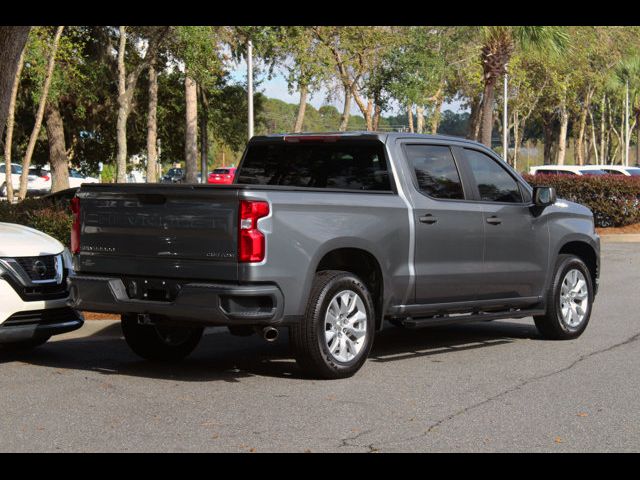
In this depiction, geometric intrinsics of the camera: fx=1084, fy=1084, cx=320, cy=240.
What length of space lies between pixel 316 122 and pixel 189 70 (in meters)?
105

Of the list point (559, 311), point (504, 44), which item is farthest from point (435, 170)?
point (504, 44)

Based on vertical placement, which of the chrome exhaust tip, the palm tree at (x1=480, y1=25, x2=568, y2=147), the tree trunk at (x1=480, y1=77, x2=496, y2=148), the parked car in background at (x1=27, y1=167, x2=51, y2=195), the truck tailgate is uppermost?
the palm tree at (x1=480, y1=25, x2=568, y2=147)

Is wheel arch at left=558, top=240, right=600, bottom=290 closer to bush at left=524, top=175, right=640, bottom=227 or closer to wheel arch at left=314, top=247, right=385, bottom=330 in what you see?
wheel arch at left=314, top=247, right=385, bottom=330

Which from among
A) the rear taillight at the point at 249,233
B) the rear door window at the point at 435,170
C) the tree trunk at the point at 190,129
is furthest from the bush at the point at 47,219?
the tree trunk at the point at 190,129

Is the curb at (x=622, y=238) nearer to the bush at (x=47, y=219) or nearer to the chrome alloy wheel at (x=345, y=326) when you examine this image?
the bush at (x=47, y=219)

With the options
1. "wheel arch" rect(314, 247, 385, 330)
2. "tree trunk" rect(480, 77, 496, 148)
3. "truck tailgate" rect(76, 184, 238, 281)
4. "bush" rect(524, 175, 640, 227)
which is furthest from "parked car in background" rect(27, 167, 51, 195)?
"wheel arch" rect(314, 247, 385, 330)

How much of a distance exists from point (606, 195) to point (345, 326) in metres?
20.8

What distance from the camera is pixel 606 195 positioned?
28.0m

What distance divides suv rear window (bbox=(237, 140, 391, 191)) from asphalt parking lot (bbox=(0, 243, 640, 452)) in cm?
159

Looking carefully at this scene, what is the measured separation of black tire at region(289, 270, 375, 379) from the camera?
8.28 metres

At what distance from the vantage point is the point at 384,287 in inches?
352

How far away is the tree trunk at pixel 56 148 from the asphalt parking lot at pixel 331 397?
72.2 feet

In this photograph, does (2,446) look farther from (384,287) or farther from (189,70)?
(189,70)
